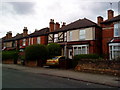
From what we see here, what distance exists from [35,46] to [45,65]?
10.6 ft

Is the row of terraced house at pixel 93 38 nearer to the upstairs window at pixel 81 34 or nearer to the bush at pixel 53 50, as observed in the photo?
the upstairs window at pixel 81 34

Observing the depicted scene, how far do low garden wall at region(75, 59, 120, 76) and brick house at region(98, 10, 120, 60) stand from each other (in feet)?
21.9

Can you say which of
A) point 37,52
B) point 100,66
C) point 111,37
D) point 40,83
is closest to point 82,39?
point 111,37

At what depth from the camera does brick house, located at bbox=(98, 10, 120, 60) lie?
20.1 m

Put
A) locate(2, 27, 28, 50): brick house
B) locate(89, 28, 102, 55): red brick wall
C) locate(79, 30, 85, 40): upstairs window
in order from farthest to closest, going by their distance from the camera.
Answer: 1. locate(2, 27, 28, 50): brick house
2. locate(79, 30, 85, 40): upstairs window
3. locate(89, 28, 102, 55): red brick wall

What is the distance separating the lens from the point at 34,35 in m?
32.9

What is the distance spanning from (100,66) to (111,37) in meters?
9.78

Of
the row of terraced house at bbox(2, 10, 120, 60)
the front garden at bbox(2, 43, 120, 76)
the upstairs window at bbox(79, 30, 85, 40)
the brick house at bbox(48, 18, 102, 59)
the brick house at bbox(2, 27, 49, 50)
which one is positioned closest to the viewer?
the front garden at bbox(2, 43, 120, 76)

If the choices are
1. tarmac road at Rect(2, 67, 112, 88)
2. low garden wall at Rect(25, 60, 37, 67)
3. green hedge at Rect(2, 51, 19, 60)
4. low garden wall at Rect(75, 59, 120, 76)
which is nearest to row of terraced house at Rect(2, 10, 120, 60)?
low garden wall at Rect(25, 60, 37, 67)

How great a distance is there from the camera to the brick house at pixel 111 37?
20094mm

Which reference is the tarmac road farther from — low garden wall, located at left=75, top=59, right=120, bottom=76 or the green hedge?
the green hedge

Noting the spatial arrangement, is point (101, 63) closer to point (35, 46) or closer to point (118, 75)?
point (118, 75)

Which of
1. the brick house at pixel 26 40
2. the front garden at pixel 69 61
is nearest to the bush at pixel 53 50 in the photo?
the front garden at pixel 69 61

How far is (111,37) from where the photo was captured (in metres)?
22.1
